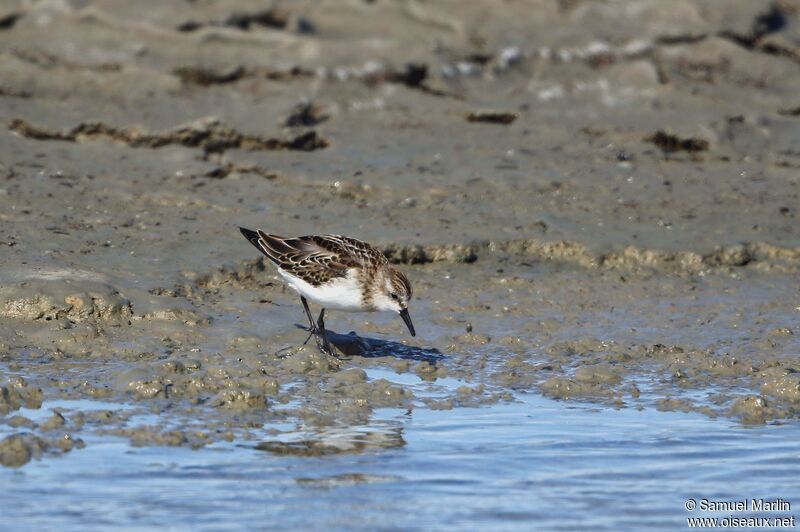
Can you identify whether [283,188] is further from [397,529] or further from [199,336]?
[397,529]

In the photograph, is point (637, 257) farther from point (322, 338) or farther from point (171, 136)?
point (171, 136)

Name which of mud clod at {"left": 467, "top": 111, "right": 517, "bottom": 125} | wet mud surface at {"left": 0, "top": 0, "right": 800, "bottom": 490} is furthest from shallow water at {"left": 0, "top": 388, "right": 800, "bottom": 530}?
mud clod at {"left": 467, "top": 111, "right": 517, "bottom": 125}

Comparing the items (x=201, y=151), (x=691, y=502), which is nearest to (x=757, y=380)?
(x=691, y=502)

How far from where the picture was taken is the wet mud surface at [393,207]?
29.8 ft

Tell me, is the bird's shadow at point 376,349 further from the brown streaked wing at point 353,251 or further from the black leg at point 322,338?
the brown streaked wing at point 353,251

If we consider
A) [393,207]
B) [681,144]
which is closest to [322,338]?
[393,207]

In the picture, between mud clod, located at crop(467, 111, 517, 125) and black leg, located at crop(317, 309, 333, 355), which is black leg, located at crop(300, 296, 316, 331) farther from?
mud clod, located at crop(467, 111, 517, 125)


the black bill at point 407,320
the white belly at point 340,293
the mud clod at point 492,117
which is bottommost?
the black bill at point 407,320

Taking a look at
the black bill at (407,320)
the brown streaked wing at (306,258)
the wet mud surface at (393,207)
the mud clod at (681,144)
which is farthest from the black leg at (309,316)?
the mud clod at (681,144)

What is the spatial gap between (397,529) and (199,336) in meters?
3.18

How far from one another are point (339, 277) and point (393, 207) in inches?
112

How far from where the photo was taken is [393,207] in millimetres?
12422

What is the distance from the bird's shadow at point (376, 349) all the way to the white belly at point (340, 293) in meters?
0.37

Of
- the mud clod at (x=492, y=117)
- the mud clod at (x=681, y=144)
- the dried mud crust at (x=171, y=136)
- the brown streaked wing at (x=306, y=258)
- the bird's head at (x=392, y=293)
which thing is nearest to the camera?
the bird's head at (x=392, y=293)
